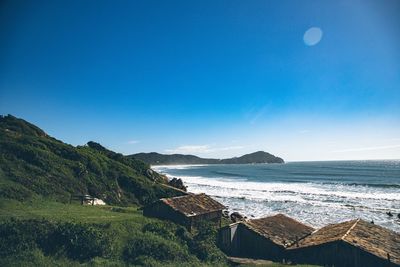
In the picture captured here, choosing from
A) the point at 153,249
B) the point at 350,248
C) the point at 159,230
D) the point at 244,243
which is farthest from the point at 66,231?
the point at 350,248

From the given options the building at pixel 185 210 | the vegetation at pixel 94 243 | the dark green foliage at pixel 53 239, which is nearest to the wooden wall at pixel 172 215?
the building at pixel 185 210

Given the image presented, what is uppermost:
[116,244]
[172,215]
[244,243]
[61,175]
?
[61,175]

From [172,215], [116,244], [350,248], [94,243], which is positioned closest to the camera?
[94,243]

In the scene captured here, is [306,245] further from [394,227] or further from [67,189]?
[67,189]

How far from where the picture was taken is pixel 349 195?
7038 cm

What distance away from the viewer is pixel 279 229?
93.4ft

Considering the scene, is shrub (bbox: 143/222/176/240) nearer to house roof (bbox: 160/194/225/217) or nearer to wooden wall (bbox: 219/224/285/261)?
house roof (bbox: 160/194/225/217)

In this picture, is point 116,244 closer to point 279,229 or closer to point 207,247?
A: point 207,247

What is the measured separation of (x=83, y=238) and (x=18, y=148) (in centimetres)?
2802

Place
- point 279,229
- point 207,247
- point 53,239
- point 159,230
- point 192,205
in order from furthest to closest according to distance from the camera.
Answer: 1. point 192,205
2. point 279,229
3. point 159,230
4. point 207,247
5. point 53,239

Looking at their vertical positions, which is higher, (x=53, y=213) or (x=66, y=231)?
(x=53, y=213)

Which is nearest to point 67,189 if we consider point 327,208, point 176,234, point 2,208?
point 2,208

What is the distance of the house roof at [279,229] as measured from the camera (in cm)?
2645

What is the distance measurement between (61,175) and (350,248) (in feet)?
118
